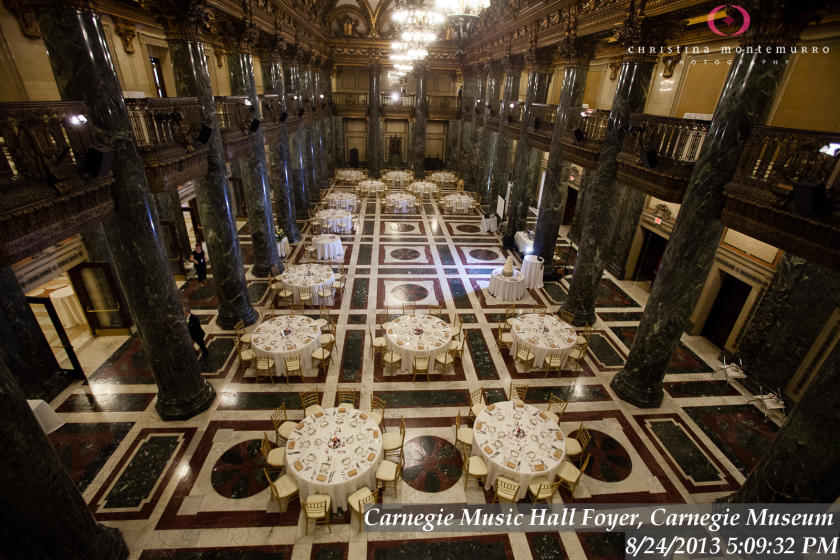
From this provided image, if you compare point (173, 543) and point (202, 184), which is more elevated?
point (202, 184)

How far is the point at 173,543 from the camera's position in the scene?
16.7 ft

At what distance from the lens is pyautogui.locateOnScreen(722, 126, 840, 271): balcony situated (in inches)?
175

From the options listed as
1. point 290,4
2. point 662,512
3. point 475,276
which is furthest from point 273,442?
point 290,4

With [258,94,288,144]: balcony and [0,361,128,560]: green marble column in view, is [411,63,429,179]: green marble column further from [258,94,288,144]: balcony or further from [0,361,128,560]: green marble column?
[0,361,128,560]: green marble column

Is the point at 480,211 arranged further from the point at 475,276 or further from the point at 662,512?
the point at 662,512

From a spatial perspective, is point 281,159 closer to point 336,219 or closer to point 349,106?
point 336,219

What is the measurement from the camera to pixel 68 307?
9312mm

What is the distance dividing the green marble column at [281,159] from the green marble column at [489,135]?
892cm

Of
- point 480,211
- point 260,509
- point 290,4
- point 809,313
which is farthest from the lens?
point 480,211

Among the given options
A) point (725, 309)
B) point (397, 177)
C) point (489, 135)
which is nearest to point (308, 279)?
point (725, 309)

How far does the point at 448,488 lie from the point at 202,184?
767 cm

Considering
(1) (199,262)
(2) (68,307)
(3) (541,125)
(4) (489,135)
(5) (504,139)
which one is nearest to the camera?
(2) (68,307)

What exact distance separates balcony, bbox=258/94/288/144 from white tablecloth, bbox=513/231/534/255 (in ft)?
29.4

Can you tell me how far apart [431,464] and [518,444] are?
1.47m
